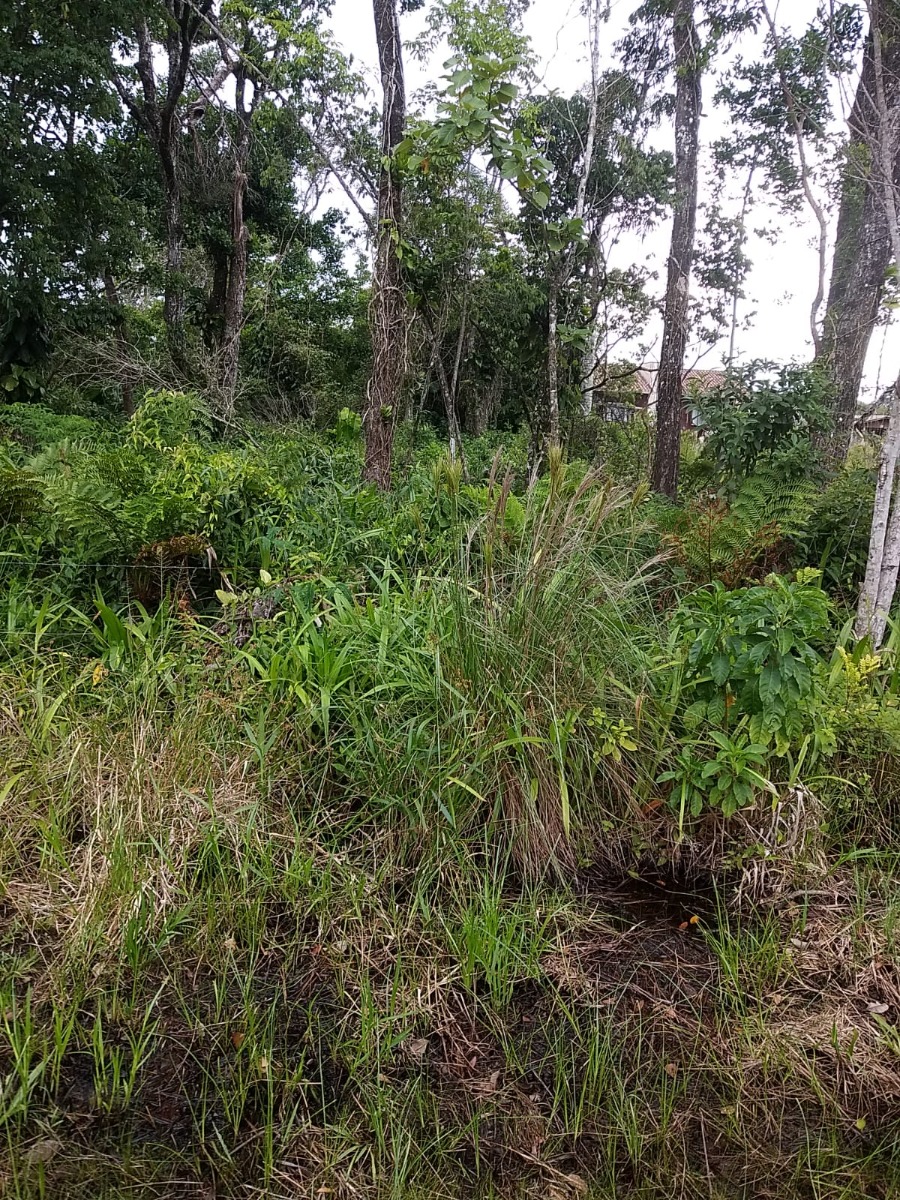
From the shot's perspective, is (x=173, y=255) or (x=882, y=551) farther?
(x=173, y=255)

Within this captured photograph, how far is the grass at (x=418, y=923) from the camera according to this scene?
1.48 m

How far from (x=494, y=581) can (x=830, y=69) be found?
3.62m

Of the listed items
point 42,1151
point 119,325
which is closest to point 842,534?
point 42,1151

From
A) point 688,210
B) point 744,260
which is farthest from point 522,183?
point 744,260

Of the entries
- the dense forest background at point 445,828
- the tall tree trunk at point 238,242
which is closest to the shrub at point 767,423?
the dense forest background at point 445,828

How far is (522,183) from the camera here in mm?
3936

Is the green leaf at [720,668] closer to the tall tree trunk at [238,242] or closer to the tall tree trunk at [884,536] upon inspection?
the tall tree trunk at [884,536]

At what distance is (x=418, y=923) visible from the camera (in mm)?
1942

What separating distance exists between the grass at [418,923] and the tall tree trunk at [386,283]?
2509mm

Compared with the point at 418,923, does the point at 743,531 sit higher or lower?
higher

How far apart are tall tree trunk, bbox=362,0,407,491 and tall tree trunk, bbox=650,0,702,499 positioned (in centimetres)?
317

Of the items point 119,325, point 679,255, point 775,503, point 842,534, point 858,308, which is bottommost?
point 842,534

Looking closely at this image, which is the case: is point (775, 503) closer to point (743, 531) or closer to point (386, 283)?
point (743, 531)

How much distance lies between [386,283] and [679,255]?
425cm
